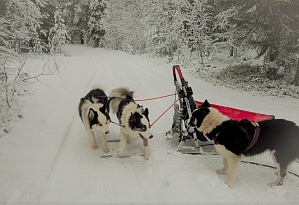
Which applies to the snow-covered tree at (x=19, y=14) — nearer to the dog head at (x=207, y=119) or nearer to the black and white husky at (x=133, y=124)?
the black and white husky at (x=133, y=124)

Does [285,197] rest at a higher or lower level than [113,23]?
lower

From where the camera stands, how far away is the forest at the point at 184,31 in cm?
696

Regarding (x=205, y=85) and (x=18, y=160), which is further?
Result: (x=205, y=85)

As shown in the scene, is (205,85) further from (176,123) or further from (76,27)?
(76,27)

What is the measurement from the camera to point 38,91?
10.3 m

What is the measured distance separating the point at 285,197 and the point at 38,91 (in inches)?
376

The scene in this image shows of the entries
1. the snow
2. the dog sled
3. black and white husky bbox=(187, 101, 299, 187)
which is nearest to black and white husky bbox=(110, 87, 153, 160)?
the snow

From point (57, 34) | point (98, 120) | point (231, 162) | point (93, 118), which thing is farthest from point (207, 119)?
point (57, 34)

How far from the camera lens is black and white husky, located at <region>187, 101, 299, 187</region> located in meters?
3.84

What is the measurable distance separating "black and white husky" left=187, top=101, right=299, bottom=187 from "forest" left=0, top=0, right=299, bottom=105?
495 cm

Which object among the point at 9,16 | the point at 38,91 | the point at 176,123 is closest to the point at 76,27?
the point at 38,91

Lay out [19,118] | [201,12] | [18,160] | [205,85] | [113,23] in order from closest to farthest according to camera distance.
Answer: [18,160] < [19,118] < [205,85] < [201,12] < [113,23]

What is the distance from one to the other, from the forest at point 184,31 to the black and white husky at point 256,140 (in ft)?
16.2

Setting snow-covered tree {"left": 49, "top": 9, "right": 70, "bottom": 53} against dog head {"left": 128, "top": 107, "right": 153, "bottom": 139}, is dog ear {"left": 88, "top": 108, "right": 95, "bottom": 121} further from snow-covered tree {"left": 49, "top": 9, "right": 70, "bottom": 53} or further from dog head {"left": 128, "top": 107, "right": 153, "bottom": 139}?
snow-covered tree {"left": 49, "top": 9, "right": 70, "bottom": 53}
